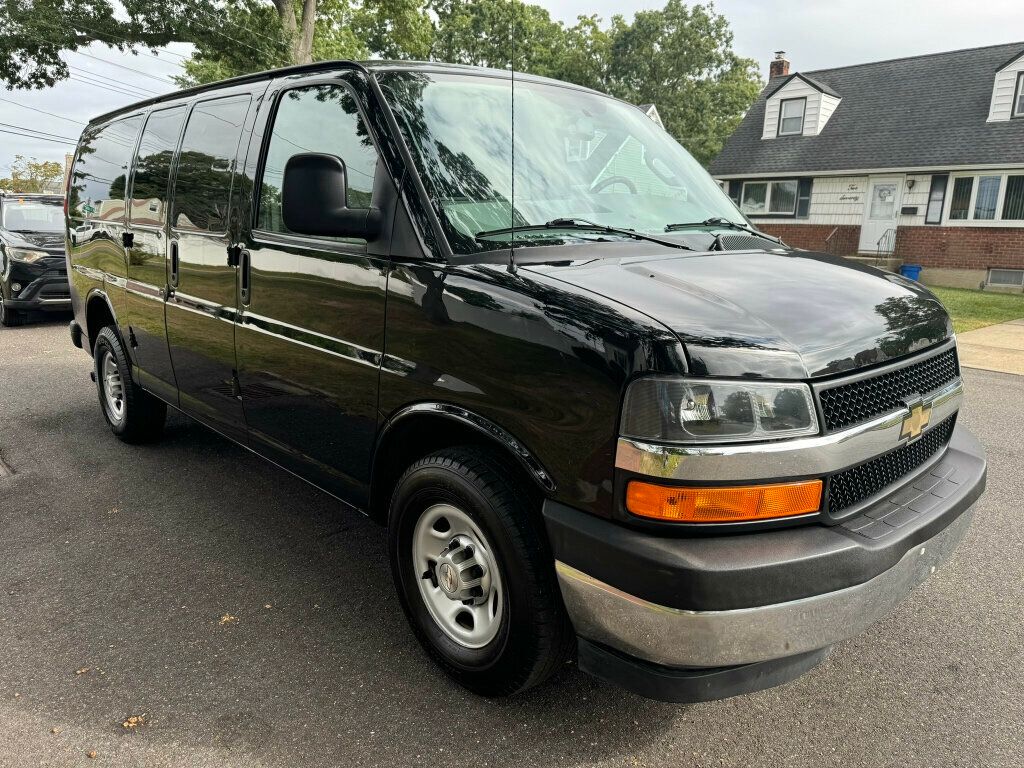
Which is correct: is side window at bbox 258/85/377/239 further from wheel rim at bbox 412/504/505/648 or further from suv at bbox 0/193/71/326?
suv at bbox 0/193/71/326

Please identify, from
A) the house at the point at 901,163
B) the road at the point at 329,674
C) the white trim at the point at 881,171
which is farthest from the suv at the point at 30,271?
the white trim at the point at 881,171

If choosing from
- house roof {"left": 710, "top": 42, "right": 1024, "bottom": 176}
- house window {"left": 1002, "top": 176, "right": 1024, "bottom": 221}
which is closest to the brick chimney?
house roof {"left": 710, "top": 42, "right": 1024, "bottom": 176}

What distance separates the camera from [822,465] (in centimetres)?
204

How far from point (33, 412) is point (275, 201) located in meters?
4.28

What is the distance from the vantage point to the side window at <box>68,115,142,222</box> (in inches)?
190

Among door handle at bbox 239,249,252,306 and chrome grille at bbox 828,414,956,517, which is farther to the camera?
door handle at bbox 239,249,252,306

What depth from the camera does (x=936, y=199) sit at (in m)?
21.7

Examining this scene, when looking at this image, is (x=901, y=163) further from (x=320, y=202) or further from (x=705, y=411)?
(x=705, y=411)

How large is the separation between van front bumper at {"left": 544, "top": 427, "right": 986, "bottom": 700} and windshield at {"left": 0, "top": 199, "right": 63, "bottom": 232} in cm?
1212

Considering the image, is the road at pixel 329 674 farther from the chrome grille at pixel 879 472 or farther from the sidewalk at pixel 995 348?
the sidewalk at pixel 995 348

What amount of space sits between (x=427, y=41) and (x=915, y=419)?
28291mm

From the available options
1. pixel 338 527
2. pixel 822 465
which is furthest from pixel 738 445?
pixel 338 527

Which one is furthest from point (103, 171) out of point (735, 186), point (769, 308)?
point (735, 186)

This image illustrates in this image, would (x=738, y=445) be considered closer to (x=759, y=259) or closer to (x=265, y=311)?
(x=759, y=259)
